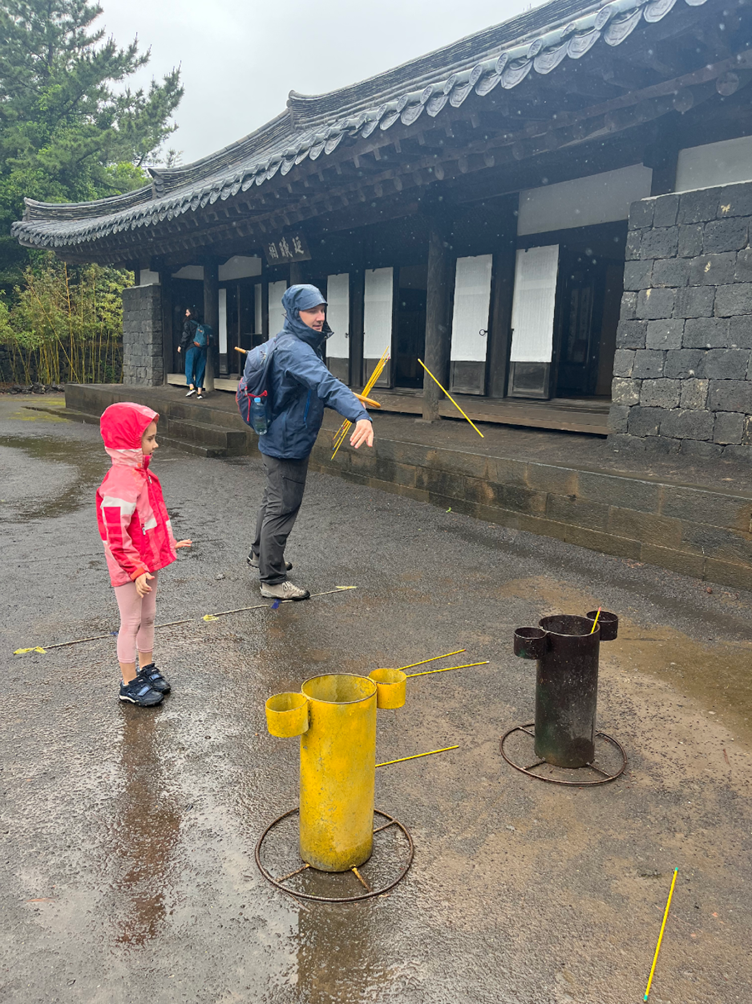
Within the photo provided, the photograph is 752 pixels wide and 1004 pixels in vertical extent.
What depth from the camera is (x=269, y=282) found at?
13.6 meters

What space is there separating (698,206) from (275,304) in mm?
8963

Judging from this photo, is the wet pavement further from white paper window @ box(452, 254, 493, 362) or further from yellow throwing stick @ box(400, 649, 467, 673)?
white paper window @ box(452, 254, 493, 362)

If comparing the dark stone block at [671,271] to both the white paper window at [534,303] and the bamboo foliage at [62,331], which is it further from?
the bamboo foliage at [62,331]

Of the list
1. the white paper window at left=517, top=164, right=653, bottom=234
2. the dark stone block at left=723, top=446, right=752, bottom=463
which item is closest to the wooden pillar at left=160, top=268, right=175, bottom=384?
the white paper window at left=517, top=164, right=653, bottom=234

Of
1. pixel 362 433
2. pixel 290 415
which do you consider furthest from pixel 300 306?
pixel 362 433

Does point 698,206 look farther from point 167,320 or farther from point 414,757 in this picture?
point 167,320

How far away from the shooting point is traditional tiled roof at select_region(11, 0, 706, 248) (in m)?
4.90

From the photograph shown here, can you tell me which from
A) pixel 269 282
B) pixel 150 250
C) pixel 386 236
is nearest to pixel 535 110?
pixel 386 236

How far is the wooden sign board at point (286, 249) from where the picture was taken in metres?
10.8

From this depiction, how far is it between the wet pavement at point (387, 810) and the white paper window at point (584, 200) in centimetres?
479

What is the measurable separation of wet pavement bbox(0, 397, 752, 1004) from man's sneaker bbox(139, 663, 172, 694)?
0.39ft

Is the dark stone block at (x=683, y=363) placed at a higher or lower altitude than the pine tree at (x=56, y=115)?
lower

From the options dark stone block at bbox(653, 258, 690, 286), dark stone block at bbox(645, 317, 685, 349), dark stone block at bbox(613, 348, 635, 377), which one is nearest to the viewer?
dark stone block at bbox(653, 258, 690, 286)

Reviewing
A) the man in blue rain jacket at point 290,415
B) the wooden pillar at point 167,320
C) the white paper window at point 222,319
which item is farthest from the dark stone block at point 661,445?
the wooden pillar at point 167,320
